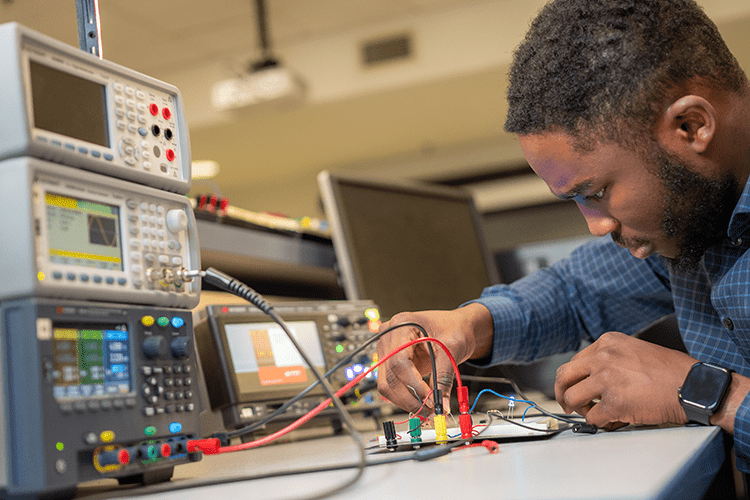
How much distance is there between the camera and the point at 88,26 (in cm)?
89

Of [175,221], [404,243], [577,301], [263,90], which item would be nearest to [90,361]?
[175,221]

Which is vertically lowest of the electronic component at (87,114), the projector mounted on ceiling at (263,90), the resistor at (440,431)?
the resistor at (440,431)

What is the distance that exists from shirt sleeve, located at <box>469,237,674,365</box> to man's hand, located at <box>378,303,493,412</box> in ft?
0.32

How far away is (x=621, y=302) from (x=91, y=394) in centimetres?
102

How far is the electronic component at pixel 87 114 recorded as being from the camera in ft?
2.11

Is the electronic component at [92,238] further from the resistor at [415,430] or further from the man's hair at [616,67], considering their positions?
the man's hair at [616,67]

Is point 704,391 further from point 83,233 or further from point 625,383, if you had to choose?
point 83,233

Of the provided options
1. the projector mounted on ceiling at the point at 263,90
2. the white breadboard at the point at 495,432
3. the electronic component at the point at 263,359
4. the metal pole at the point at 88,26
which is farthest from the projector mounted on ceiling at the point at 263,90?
the white breadboard at the point at 495,432

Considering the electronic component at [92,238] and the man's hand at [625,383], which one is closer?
the electronic component at [92,238]

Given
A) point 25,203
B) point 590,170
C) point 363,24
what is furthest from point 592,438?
point 363,24

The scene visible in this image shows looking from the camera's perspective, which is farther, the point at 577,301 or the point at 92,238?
the point at 577,301

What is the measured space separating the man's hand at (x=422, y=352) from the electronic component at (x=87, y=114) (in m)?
0.38

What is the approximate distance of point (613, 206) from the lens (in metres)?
0.96

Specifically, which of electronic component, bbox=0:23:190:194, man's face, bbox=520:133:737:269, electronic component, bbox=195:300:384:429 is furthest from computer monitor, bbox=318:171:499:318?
electronic component, bbox=0:23:190:194
